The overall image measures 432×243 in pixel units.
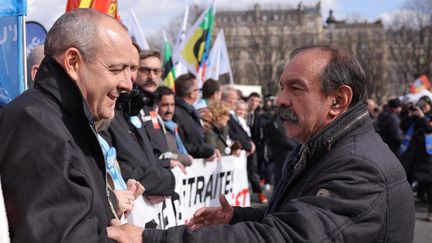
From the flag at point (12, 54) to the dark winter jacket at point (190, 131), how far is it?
11.1ft

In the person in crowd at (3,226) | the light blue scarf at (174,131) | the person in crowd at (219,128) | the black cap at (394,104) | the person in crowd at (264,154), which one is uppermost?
the person in crowd at (3,226)

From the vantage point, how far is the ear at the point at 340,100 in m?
2.63

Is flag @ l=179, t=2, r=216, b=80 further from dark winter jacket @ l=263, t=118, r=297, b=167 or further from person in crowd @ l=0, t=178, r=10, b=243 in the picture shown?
person in crowd @ l=0, t=178, r=10, b=243

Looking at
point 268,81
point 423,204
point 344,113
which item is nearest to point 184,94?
point 344,113

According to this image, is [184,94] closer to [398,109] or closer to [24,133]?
[24,133]

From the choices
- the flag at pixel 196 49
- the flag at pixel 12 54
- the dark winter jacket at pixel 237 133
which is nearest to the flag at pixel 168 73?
the flag at pixel 196 49

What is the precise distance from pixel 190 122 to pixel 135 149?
9.11ft

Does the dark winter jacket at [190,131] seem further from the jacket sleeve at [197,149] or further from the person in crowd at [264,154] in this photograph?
the person in crowd at [264,154]

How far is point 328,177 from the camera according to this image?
2.36 metres

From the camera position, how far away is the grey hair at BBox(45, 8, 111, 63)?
235 centimetres

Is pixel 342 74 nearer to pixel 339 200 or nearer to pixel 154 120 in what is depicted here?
pixel 339 200

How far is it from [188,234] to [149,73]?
11.6 ft

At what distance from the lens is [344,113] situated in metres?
2.60

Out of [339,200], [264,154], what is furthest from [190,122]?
[264,154]
